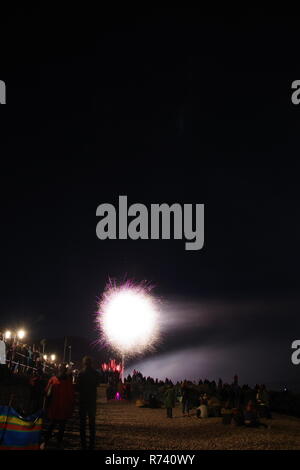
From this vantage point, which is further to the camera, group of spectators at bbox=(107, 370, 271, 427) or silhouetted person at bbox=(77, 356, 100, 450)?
group of spectators at bbox=(107, 370, 271, 427)

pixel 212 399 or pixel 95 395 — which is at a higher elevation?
pixel 95 395

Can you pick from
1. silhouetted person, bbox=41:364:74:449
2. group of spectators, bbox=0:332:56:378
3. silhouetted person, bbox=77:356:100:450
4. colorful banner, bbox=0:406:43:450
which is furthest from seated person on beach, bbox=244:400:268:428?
colorful banner, bbox=0:406:43:450

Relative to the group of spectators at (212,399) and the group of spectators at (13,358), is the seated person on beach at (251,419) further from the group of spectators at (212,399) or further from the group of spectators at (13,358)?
the group of spectators at (13,358)

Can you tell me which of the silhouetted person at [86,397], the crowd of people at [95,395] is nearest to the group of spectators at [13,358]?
the crowd of people at [95,395]

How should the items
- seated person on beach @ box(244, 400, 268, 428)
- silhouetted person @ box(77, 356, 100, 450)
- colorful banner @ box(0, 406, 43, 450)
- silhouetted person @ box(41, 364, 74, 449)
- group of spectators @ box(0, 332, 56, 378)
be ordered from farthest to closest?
group of spectators @ box(0, 332, 56, 378)
seated person on beach @ box(244, 400, 268, 428)
silhouetted person @ box(41, 364, 74, 449)
silhouetted person @ box(77, 356, 100, 450)
colorful banner @ box(0, 406, 43, 450)

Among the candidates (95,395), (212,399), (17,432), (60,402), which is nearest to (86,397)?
(95,395)

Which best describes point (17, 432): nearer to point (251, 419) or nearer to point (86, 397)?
point (86, 397)

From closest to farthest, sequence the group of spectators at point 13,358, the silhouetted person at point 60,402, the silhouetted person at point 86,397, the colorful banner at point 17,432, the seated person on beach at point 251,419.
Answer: the colorful banner at point 17,432 → the silhouetted person at point 86,397 → the silhouetted person at point 60,402 → the seated person on beach at point 251,419 → the group of spectators at point 13,358

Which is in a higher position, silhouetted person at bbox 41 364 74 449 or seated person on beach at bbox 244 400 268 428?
silhouetted person at bbox 41 364 74 449

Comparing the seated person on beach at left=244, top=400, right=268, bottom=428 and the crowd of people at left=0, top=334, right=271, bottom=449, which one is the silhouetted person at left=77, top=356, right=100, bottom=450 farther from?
the seated person on beach at left=244, top=400, right=268, bottom=428

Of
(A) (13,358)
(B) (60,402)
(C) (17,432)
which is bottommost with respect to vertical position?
(C) (17,432)

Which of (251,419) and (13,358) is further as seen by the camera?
(13,358)
